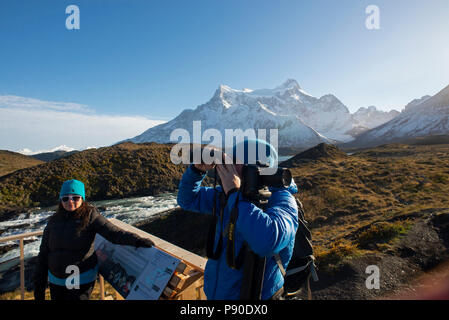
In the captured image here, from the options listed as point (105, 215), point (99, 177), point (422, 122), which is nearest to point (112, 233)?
point (105, 215)

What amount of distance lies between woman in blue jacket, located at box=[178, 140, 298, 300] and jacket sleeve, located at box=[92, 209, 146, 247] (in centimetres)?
111

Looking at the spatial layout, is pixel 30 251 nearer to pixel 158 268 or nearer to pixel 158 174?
pixel 158 268

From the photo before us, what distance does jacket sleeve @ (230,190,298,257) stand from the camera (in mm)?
1305

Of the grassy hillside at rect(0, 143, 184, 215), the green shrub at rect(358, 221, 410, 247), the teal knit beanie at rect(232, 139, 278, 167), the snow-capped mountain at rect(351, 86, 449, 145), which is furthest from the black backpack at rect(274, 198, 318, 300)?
the snow-capped mountain at rect(351, 86, 449, 145)

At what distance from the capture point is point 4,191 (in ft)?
75.4

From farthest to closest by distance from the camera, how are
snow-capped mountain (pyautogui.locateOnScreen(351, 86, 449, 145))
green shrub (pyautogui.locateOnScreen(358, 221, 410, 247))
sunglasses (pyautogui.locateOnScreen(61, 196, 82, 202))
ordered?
snow-capped mountain (pyautogui.locateOnScreen(351, 86, 449, 145)) < green shrub (pyautogui.locateOnScreen(358, 221, 410, 247)) < sunglasses (pyautogui.locateOnScreen(61, 196, 82, 202))

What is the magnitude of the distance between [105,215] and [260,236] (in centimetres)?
2053

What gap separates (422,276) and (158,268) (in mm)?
6299

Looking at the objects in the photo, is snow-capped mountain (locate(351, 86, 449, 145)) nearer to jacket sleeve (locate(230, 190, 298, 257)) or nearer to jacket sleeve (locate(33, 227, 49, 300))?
jacket sleeve (locate(230, 190, 298, 257))

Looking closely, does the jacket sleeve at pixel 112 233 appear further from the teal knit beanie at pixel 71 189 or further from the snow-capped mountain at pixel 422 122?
the snow-capped mountain at pixel 422 122

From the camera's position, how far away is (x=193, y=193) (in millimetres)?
2156

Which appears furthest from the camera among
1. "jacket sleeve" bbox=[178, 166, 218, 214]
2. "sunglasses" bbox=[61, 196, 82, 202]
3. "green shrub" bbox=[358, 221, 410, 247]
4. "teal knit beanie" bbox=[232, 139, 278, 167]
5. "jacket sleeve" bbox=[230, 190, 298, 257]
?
"green shrub" bbox=[358, 221, 410, 247]

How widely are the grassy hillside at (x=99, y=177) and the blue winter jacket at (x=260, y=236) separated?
88.9 feet
